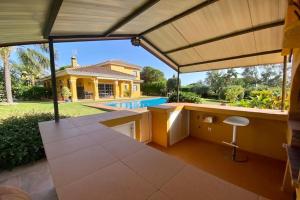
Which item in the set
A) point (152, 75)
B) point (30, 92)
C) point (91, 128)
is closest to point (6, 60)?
point (30, 92)

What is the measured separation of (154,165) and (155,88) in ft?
64.7

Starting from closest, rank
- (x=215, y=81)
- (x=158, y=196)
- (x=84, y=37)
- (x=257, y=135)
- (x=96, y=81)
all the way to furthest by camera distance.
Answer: (x=158, y=196), (x=84, y=37), (x=257, y=135), (x=96, y=81), (x=215, y=81)

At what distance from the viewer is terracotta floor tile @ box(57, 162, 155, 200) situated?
3.41 feet

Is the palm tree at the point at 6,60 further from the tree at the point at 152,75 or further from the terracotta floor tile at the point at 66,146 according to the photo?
the tree at the point at 152,75

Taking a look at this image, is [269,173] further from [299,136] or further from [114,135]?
[114,135]

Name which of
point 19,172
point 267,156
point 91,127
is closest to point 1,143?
point 19,172

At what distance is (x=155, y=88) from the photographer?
2100cm

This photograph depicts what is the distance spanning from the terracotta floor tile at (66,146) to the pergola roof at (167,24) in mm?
1714

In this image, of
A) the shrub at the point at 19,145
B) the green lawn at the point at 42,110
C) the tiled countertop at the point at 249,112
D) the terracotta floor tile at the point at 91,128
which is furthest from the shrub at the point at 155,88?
the terracotta floor tile at the point at 91,128

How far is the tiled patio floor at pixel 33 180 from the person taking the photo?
2529mm

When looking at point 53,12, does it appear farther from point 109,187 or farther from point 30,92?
point 30,92

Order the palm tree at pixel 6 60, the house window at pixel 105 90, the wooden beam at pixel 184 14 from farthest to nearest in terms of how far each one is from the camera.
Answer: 1. the house window at pixel 105 90
2. the palm tree at pixel 6 60
3. the wooden beam at pixel 184 14

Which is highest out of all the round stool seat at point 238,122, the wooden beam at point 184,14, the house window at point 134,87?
the wooden beam at point 184,14

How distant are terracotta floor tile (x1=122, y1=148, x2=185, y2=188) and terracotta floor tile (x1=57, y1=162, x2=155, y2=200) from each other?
78 mm
